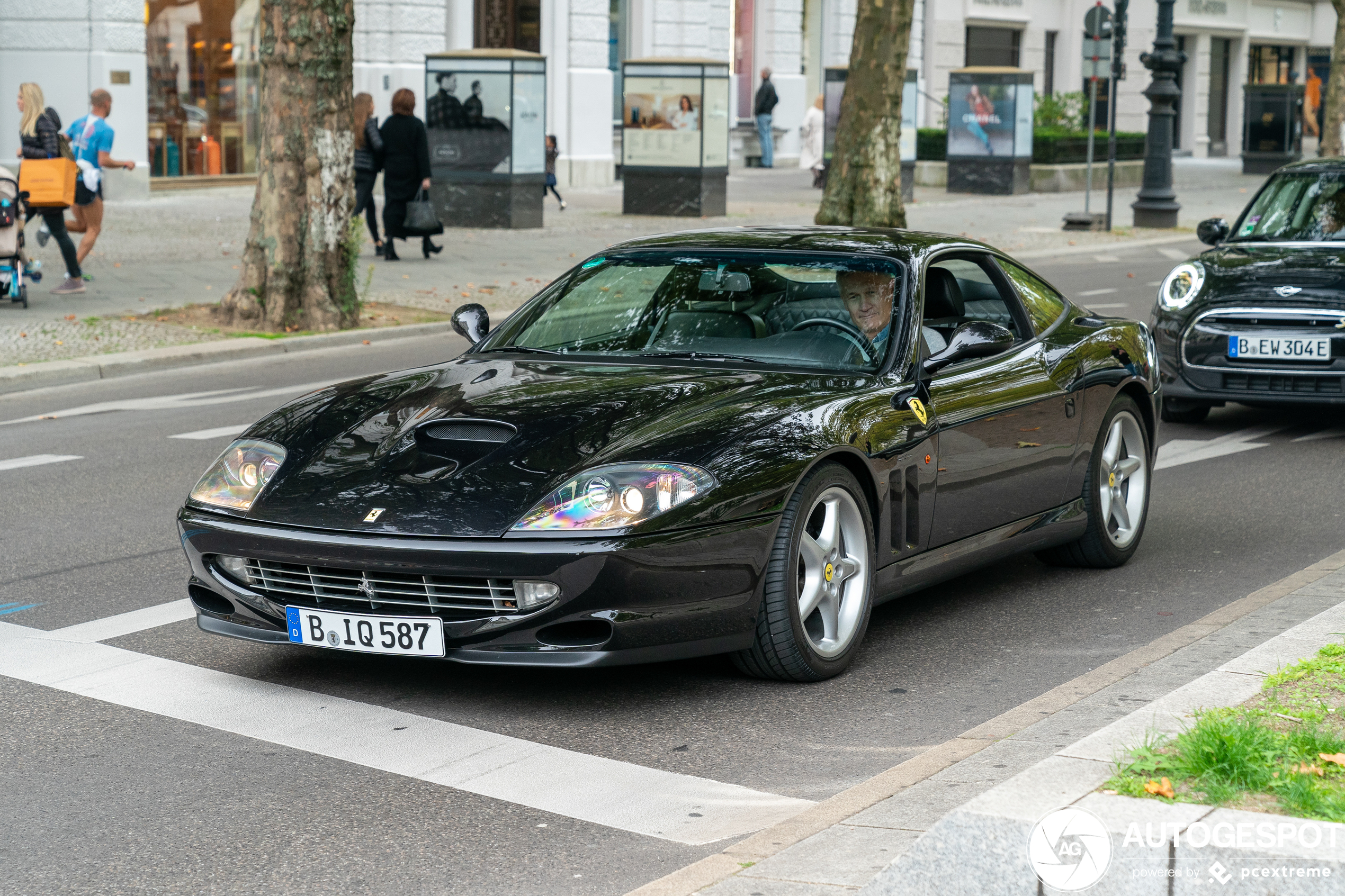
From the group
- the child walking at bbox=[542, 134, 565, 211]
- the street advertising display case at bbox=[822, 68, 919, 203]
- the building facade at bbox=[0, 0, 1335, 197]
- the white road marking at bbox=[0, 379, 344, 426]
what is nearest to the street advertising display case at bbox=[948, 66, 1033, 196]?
the street advertising display case at bbox=[822, 68, 919, 203]

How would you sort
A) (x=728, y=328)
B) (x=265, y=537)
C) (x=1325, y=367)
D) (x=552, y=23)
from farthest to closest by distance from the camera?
(x=552, y=23)
(x=1325, y=367)
(x=728, y=328)
(x=265, y=537)

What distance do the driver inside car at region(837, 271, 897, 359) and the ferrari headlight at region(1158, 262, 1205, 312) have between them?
5058 mm

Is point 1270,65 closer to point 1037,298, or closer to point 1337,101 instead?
point 1337,101

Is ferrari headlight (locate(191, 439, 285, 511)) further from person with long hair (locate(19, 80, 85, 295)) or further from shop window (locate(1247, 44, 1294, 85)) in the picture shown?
shop window (locate(1247, 44, 1294, 85))

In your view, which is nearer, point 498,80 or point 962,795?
point 962,795

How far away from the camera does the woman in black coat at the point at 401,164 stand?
2025 centimetres

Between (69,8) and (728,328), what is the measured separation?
894 inches

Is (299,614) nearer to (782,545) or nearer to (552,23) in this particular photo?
(782,545)

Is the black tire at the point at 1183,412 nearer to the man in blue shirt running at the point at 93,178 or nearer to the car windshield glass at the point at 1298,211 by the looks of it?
the car windshield glass at the point at 1298,211

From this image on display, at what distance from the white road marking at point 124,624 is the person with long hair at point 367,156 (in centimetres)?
1486

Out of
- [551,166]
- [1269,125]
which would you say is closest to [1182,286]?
[551,166]

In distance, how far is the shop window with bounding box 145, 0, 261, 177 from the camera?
29688 mm

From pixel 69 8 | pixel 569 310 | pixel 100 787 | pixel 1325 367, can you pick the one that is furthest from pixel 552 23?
pixel 100 787

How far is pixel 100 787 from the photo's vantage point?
14.8 ft
